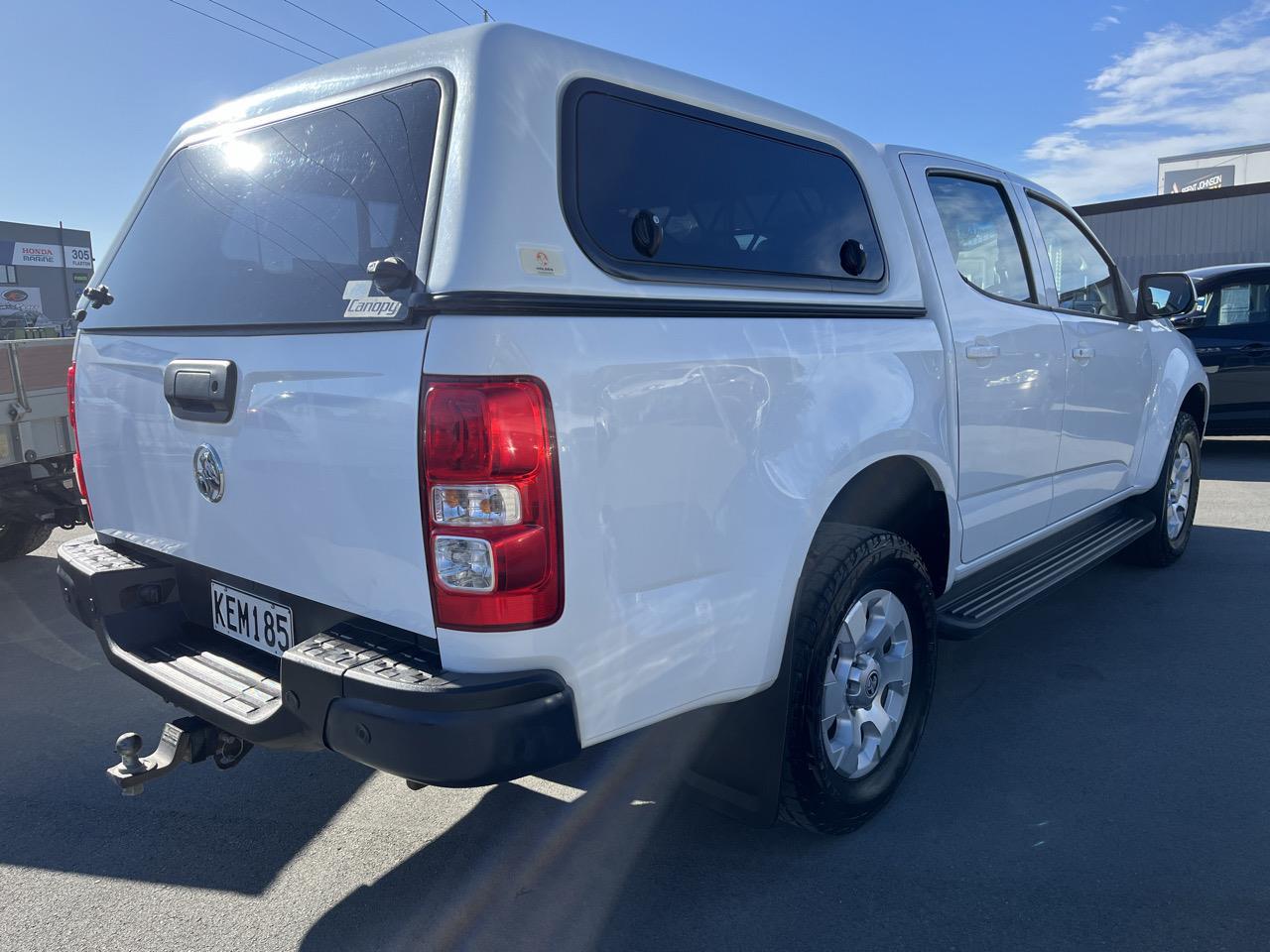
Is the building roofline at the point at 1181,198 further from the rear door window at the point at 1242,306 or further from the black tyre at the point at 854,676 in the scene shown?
the black tyre at the point at 854,676

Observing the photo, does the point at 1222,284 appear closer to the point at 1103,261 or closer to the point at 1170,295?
the point at 1170,295

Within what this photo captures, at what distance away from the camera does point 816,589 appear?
249 cm

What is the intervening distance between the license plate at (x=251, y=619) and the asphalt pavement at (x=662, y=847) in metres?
0.71

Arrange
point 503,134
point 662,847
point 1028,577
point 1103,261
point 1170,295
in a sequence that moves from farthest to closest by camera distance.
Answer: point 1170,295
point 1103,261
point 1028,577
point 662,847
point 503,134

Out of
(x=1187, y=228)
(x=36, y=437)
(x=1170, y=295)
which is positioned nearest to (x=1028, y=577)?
(x=1170, y=295)

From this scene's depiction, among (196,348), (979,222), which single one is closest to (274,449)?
(196,348)

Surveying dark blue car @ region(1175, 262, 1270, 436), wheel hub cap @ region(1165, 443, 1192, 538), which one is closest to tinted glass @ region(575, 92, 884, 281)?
wheel hub cap @ region(1165, 443, 1192, 538)

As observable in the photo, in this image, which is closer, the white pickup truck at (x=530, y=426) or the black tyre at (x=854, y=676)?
the white pickup truck at (x=530, y=426)

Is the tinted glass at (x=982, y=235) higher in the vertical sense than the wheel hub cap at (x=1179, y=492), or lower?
higher

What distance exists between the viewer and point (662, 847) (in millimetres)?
2732

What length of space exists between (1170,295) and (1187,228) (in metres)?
18.6

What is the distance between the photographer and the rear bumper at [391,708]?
5.98 feet

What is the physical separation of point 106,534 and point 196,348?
0.84m

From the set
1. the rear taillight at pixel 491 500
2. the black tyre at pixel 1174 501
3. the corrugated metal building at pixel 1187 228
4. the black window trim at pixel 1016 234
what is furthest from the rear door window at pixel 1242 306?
the corrugated metal building at pixel 1187 228
